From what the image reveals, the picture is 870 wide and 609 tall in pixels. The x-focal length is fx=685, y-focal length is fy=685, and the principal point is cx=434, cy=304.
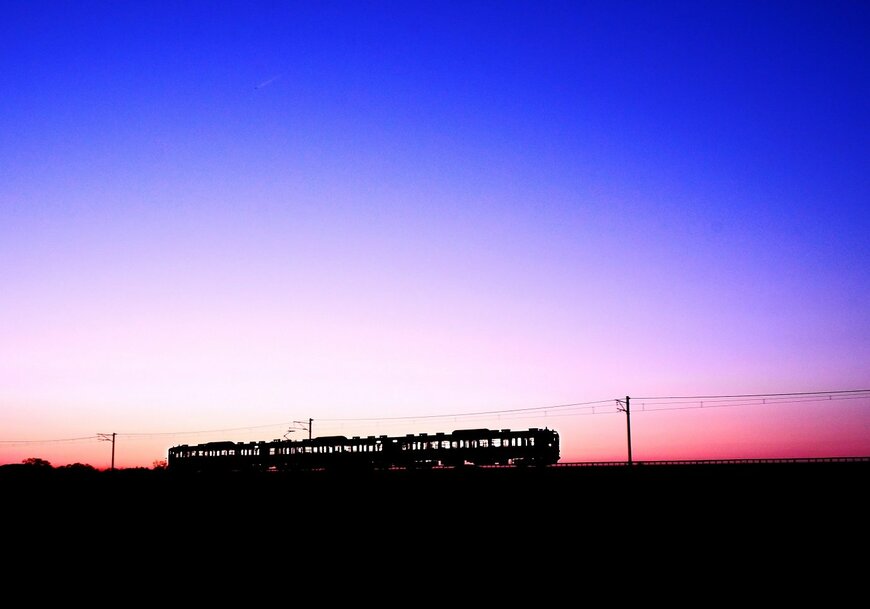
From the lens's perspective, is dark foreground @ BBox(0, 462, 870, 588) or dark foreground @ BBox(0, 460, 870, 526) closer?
dark foreground @ BBox(0, 462, 870, 588)

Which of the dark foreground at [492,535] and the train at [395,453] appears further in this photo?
the train at [395,453]

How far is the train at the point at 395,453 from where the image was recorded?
30.2m

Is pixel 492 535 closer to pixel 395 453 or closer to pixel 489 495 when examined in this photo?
pixel 489 495

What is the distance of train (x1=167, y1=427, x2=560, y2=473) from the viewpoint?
3025 centimetres

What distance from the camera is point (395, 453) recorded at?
111 feet

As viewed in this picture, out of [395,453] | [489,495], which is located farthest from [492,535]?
[395,453]

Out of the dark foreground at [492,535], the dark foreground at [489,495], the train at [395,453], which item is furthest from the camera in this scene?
the train at [395,453]

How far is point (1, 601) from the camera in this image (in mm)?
13961

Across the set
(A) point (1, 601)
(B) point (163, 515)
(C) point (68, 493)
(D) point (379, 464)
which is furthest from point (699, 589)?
(C) point (68, 493)

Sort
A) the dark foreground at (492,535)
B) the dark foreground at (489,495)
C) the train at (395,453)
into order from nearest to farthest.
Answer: the dark foreground at (492,535) < the dark foreground at (489,495) < the train at (395,453)

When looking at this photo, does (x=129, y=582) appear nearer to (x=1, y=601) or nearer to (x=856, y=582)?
(x=1, y=601)

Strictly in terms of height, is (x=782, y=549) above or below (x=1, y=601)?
above

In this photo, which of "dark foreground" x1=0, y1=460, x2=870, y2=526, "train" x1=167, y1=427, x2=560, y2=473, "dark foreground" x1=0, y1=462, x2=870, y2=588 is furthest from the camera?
"train" x1=167, y1=427, x2=560, y2=473

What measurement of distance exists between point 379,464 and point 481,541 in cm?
1826
